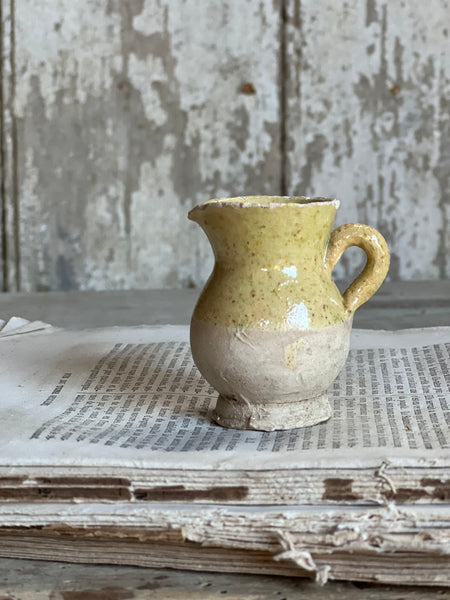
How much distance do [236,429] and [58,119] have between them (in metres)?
1.16

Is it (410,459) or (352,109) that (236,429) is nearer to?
(410,459)

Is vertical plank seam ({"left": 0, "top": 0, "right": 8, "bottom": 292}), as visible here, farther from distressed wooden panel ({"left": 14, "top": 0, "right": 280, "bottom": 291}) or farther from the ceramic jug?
the ceramic jug

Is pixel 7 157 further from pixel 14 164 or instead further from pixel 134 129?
pixel 134 129

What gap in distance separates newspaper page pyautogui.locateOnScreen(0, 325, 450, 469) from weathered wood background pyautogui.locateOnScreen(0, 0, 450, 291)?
0.77 m

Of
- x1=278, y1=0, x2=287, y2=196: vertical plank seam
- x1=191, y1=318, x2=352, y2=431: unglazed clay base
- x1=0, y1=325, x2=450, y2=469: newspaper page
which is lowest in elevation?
x1=0, y1=325, x2=450, y2=469: newspaper page

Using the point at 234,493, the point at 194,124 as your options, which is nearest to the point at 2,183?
the point at 194,124

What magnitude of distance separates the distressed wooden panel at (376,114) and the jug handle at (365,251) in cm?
103

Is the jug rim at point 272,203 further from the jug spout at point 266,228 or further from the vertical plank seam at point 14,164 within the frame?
the vertical plank seam at point 14,164

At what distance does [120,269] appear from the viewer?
1710 mm

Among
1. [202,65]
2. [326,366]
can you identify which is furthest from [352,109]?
[326,366]

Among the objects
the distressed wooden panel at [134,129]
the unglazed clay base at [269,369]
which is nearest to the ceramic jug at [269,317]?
the unglazed clay base at [269,369]

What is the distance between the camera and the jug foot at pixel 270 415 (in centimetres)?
63

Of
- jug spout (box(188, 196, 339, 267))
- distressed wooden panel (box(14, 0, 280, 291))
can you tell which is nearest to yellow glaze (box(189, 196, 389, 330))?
jug spout (box(188, 196, 339, 267))

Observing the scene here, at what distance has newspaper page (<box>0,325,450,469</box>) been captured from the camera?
0.54 metres
